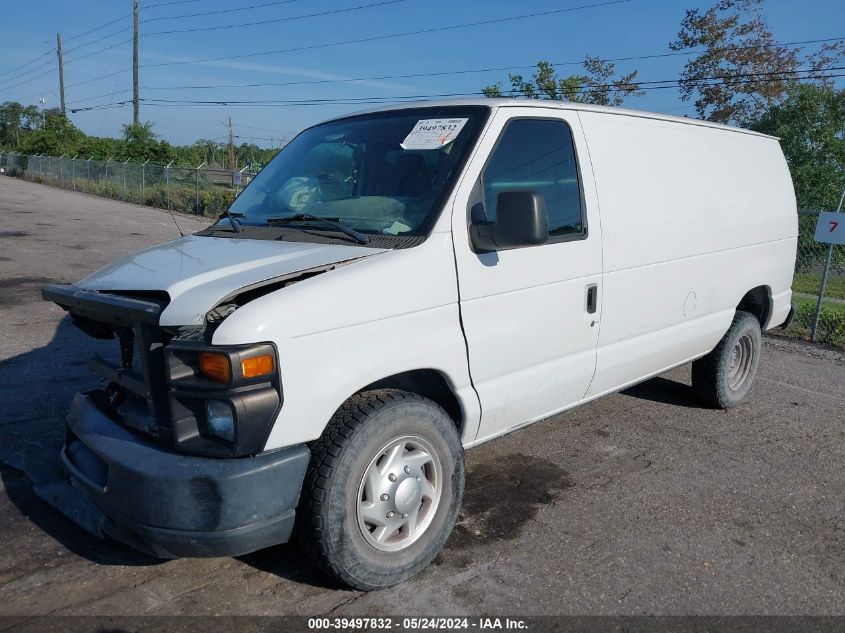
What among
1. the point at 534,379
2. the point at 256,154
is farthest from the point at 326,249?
the point at 256,154

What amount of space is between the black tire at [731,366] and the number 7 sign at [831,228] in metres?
3.04

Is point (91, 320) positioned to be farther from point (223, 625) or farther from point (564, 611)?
point (564, 611)

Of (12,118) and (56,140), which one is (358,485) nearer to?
(56,140)

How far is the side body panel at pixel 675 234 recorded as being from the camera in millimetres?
4340

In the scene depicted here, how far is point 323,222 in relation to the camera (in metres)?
3.66

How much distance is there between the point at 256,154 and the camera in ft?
304

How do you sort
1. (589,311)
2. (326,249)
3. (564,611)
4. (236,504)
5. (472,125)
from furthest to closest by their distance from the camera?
(589,311)
(472,125)
(326,249)
(564,611)
(236,504)

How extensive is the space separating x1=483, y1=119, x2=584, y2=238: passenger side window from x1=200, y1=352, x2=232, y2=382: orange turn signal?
1.54 meters

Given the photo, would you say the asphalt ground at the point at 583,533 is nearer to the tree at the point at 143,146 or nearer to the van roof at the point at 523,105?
the van roof at the point at 523,105

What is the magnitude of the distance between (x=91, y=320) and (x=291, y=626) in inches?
66.8

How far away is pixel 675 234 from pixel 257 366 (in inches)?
122

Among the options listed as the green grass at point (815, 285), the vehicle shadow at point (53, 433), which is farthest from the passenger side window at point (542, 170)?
→ the green grass at point (815, 285)

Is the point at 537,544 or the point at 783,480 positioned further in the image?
Result: the point at 783,480

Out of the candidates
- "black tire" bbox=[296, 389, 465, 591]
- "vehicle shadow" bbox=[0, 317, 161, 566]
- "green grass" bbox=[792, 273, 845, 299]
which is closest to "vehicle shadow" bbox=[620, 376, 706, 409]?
"black tire" bbox=[296, 389, 465, 591]
